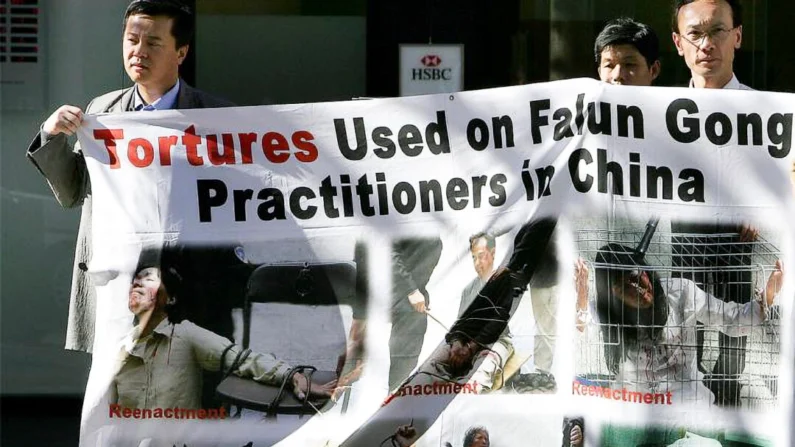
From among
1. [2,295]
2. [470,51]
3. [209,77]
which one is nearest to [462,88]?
[470,51]

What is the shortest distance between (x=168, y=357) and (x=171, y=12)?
1.22 meters

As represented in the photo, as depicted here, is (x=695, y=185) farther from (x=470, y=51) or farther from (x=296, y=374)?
(x=470, y=51)

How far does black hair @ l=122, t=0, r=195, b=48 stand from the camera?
515 cm

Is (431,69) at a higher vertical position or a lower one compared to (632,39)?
higher

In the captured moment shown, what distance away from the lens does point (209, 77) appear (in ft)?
26.3

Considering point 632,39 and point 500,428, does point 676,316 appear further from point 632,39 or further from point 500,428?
point 632,39

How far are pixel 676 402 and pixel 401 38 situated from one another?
363 cm

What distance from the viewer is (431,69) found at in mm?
7910

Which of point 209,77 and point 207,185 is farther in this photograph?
point 209,77

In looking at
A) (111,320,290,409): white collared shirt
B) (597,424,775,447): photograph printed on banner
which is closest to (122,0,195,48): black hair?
(111,320,290,409): white collared shirt

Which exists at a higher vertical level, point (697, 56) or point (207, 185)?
point (697, 56)

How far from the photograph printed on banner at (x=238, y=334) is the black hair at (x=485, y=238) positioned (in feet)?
1.14

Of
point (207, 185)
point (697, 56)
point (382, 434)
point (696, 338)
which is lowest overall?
point (382, 434)

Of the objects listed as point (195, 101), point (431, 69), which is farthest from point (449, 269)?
point (431, 69)
